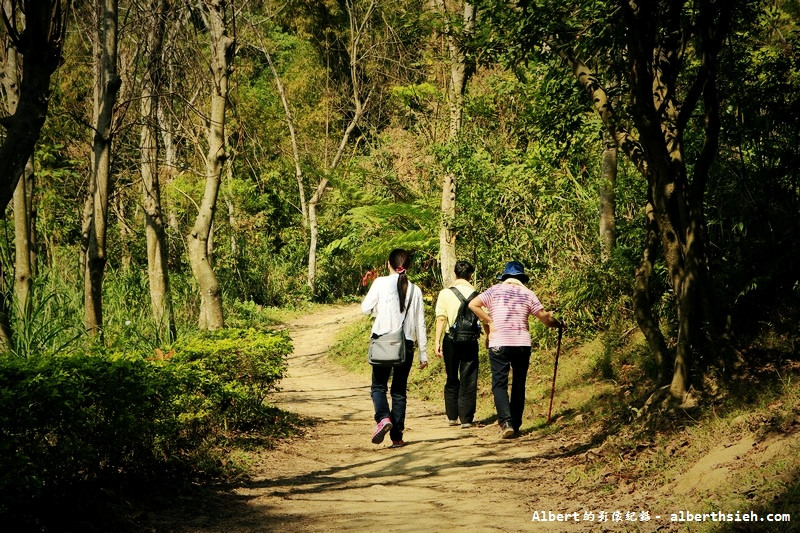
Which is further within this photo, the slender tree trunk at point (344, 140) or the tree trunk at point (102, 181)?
the slender tree trunk at point (344, 140)

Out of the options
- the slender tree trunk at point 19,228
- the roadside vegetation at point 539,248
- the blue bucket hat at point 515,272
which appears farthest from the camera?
the blue bucket hat at point 515,272

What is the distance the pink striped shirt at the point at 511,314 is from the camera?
902cm

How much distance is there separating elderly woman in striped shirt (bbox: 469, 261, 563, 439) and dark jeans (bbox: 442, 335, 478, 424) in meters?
0.66

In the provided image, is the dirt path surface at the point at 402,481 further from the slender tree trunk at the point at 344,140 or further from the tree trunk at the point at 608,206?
the slender tree trunk at the point at 344,140

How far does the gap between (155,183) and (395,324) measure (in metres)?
6.52

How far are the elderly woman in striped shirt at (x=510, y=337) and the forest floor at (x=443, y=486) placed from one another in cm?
37

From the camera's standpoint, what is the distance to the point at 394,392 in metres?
Result: 8.58

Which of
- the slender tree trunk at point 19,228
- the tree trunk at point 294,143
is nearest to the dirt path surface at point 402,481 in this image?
A: the slender tree trunk at point 19,228

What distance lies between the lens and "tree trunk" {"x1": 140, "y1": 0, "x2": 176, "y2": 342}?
1057cm

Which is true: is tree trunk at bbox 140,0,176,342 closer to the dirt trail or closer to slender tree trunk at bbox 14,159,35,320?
slender tree trunk at bbox 14,159,35,320

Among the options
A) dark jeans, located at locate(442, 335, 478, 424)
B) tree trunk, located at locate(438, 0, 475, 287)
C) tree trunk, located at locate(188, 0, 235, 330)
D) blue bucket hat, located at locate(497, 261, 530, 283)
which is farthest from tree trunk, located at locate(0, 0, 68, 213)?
tree trunk, located at locate(438, 0, 475, 287)

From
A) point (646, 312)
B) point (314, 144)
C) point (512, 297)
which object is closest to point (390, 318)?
point (512, 297)

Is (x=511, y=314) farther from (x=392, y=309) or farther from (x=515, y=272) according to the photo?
(x=392, y=309)

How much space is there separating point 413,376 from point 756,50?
313 inches
